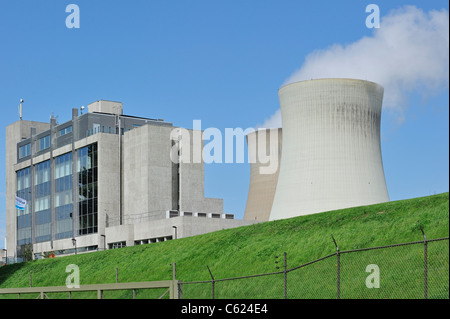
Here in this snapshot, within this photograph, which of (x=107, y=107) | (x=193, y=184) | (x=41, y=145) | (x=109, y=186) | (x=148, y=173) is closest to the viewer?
(x=148, y=173)

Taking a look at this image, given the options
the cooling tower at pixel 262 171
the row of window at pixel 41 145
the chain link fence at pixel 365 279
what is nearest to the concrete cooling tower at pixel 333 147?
the cooling tower at pixel 262 171

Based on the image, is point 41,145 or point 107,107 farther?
point 41,145

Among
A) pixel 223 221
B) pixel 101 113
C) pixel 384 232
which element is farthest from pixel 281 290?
pixel 101 113

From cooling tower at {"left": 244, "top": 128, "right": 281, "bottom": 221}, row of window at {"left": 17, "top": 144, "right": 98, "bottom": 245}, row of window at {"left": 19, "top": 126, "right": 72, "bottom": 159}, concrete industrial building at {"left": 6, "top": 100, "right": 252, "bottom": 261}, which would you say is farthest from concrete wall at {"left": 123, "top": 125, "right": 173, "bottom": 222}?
row of window at {"left": 19, "top": 126, "right": 72, "bottom": 159}

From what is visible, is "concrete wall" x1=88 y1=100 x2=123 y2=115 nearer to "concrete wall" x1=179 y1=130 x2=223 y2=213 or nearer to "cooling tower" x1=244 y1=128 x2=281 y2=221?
"concrete wall" x1=179 y1=130 x2=223 y2=213

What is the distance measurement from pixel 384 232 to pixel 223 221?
30185mm

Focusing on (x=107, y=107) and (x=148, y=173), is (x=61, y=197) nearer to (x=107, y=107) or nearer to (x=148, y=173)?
(x=107, y=107)

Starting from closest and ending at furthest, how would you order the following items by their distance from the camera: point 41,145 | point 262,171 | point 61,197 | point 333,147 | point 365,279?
point 365,279
point 333,147
point 262,171
point 61,197
point 41,145

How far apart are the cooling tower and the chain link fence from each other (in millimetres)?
33323

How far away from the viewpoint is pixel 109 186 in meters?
69.4

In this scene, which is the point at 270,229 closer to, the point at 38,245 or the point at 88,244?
the point at 88,244

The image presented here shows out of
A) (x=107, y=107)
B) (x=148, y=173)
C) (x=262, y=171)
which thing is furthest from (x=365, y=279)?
(x=107, y=107)

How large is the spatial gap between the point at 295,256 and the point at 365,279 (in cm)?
903

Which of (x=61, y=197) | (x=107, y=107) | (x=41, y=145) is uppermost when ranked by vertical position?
(x=107, y=107)
